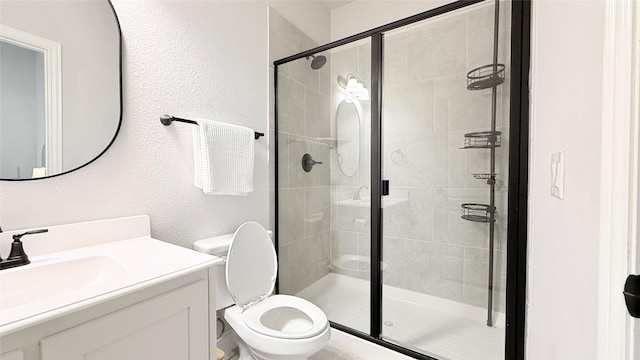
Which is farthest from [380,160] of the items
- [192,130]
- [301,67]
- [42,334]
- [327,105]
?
[42,334]

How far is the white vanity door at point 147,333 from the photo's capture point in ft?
1.83

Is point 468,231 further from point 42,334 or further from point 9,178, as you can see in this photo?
point 9,178

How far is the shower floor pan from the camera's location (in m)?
1.52

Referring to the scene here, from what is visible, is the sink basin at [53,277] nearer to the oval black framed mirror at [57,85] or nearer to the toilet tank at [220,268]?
the oval black framed mirror at [57,85]

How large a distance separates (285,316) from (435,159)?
4.57 feet

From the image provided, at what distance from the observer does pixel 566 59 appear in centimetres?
64

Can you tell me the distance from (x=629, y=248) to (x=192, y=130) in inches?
60.3

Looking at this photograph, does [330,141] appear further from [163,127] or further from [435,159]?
[163,127]

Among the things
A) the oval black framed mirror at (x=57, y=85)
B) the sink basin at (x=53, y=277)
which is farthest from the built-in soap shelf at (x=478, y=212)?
the oval black framed mirror at (x=57, y=85)

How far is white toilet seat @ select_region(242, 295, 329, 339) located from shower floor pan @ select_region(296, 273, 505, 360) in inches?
18.9

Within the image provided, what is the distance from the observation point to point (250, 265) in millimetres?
1416

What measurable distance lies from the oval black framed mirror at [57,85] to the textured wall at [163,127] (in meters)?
0.05

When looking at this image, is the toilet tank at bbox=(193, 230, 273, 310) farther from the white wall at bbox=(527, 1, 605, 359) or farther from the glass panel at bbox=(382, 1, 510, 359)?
the white wall at bbox=(527, 1, 605, 359)

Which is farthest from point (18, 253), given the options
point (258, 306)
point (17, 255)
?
point (258, 306)
